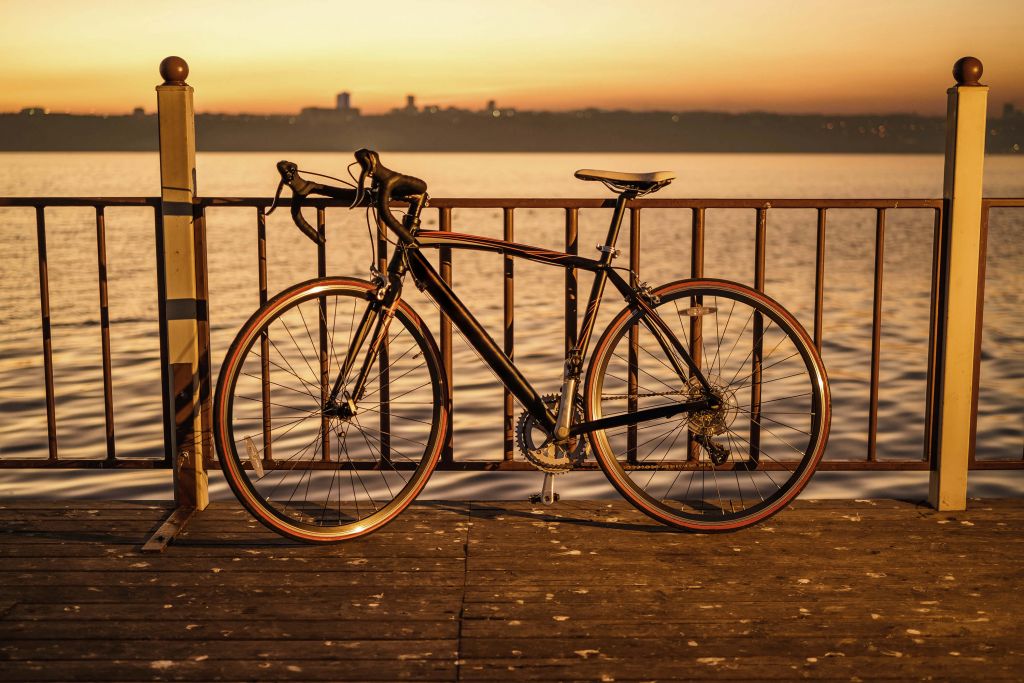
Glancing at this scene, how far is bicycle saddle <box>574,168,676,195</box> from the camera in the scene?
2.94 metres

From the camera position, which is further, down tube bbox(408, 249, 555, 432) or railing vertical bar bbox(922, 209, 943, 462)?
railing vertical bar bbox(922, 209, 943, 462)

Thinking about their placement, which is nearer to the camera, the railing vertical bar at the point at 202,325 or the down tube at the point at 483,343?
the down tube at the point at 483,343

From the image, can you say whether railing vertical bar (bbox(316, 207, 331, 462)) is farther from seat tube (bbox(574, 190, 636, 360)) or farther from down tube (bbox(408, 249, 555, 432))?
seat tube (bbox(574, 190, 636, 360))

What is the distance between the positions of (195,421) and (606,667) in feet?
5.55

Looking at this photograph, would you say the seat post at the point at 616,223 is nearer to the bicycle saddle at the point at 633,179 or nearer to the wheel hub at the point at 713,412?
the bicycle saddle at the point at 633,179

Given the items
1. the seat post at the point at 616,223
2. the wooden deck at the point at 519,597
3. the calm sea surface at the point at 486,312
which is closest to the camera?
the wooden deck at the point at 519,597

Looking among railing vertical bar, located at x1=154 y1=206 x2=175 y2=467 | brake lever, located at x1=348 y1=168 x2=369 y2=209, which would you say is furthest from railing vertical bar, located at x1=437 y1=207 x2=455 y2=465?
railing vertical bar, located at x1=154 y1=206 x2=175 y2=467

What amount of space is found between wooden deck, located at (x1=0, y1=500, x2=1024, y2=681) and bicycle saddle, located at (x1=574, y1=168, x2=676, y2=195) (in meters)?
1.05

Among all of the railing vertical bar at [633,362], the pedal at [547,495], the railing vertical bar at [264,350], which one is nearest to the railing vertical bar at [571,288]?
the railing vertical bar at [633,362]

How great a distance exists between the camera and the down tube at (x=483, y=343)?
3.04m

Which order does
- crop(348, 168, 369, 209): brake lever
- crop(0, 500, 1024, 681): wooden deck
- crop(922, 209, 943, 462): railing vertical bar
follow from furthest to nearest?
crop(922, 209, 943, 462): railing vertical bar, crop(348, 168, 369, 209): brake lever, crop(0, 500, 1024, 681): wooden deck

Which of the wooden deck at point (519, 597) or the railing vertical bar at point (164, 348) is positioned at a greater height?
the railing vertical bar at point (164, 348)

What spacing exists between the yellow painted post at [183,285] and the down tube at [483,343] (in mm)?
801

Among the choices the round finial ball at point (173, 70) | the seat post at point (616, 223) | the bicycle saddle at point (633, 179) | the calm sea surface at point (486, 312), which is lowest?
the calm sea surface at point (486, 312)
